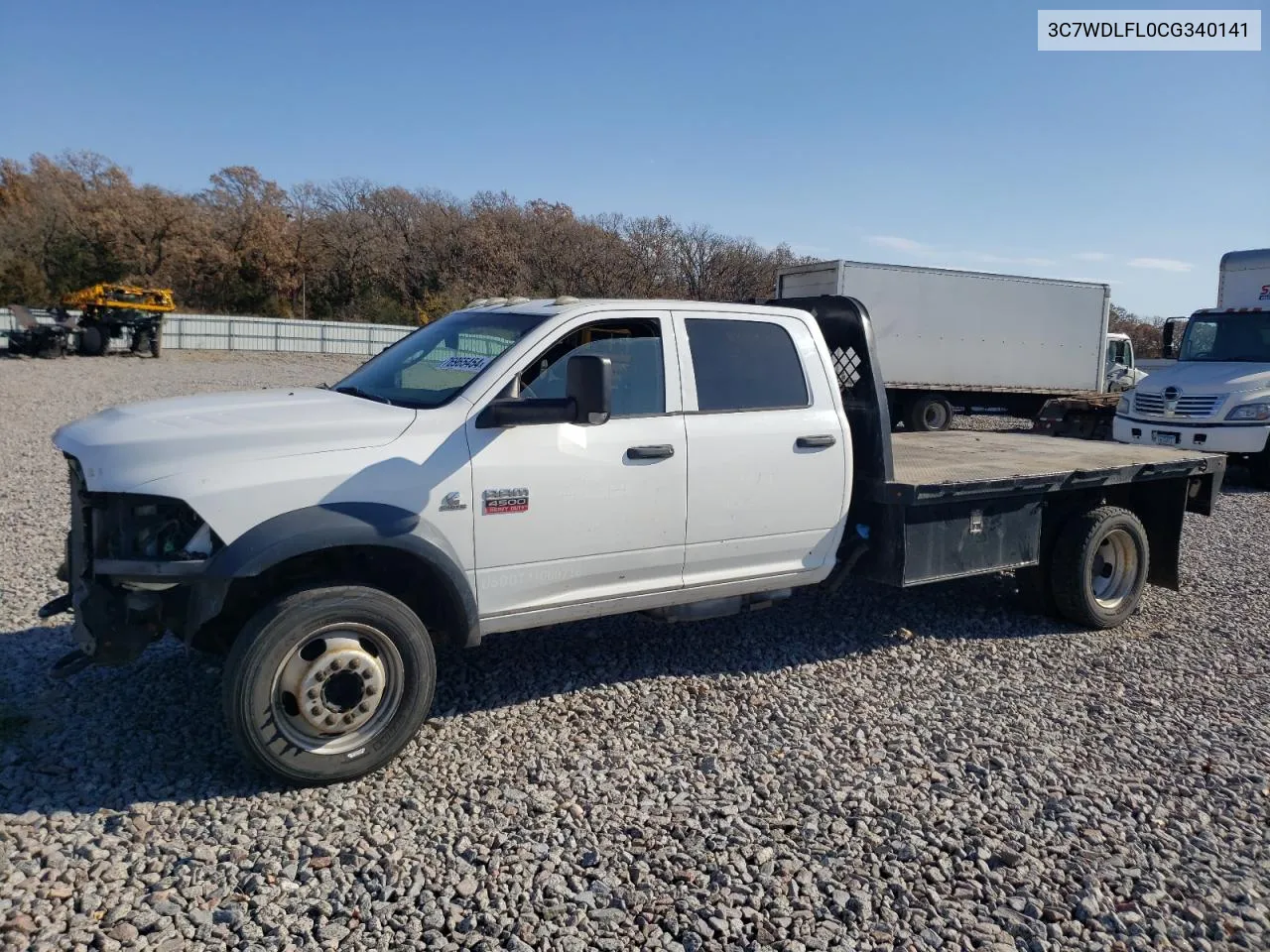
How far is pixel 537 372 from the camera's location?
4.70 m

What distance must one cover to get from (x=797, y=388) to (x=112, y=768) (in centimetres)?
380

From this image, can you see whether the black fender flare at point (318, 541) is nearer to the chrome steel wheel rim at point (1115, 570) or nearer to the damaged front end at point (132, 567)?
the damaged front end at point (132, 567)

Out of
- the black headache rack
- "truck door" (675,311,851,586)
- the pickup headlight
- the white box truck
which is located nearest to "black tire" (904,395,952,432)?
the white box truck

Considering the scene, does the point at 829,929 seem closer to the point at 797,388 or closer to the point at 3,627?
the point at 797,388

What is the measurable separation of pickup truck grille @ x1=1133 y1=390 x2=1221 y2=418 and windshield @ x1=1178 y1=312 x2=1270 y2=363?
4.09 feet

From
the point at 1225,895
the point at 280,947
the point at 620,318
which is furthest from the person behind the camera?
the point at 620,318

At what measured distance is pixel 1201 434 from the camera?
1366 centimetres

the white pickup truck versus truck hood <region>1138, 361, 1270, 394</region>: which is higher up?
truck hood <region>1138, 361, 1270, 394</region>

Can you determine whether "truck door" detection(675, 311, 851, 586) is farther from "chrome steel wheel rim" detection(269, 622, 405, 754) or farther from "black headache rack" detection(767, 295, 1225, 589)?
"chrome steel wheel rim" detection(269, 622, 405, 754)

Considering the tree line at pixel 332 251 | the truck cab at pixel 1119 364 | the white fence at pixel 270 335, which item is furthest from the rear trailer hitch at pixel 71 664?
the tree line at pixel 332 251

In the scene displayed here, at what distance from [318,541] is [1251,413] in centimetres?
1347

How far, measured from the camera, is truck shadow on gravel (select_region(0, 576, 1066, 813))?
4125 millimetres

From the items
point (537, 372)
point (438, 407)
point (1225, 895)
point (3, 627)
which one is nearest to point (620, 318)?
point (537, 372)

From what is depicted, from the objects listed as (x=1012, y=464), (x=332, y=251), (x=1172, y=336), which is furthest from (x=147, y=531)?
(x=332, y=251)
